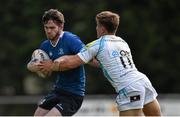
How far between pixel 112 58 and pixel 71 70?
67cm

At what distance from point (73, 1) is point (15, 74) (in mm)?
3349

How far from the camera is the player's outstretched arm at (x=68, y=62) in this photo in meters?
8.14

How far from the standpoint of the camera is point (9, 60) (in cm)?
2516

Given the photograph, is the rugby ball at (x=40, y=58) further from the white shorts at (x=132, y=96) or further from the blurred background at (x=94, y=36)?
the blurred background at (x=94, y=36)

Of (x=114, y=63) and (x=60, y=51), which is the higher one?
(x=60, y=51)

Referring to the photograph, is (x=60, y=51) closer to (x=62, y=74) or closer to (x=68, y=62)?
(x=62, y=74)

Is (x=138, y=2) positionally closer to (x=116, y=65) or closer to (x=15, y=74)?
(x=15, y=74)

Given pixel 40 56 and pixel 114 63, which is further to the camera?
Answer: pixel 40 56

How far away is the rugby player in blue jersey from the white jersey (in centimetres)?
37

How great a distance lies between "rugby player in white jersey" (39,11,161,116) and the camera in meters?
8.16

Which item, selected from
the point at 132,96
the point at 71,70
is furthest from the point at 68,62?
the point at 132,96

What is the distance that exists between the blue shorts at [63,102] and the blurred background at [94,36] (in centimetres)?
1255

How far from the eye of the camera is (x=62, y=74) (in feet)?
28.4

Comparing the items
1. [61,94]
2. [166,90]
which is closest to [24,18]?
[166,90]
